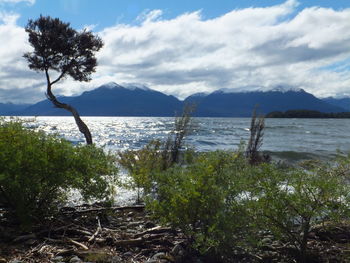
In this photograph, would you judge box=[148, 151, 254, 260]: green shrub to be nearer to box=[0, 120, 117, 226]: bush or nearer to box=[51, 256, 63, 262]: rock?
box=[51, 256, 63, 262]: rock

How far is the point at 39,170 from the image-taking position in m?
5.10

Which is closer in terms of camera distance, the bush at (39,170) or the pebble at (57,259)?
the pebble at (57,259)

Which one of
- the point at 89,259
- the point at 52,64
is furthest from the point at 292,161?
the point at 89,259

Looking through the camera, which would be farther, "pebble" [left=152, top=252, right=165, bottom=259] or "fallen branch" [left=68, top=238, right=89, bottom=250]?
"fallen branch" [left=68, top=238, right=89, bottom=250]

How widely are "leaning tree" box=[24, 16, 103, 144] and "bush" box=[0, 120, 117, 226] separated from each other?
9.39 m

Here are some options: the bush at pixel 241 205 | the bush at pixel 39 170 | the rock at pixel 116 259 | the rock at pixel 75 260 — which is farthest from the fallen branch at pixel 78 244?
the bush at pixel 241 205

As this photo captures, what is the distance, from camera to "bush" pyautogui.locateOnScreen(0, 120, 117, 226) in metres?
4.89

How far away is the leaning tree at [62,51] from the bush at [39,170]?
939 centimetres

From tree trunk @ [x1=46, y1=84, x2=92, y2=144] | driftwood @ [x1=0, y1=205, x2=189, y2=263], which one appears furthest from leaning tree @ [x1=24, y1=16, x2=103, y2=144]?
driftwood @ [x1=0, y1=205, x2=189, y2=263]

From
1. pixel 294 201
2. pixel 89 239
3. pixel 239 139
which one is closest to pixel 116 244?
pixel 89 239

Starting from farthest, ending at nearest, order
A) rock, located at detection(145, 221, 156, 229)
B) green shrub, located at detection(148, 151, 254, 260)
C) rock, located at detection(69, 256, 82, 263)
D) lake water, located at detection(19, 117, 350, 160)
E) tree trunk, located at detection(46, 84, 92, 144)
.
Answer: lake water, located at detection(19, 117, 350, 160)
tree trunk, located at detection(46, 84, 92, 144)
rock, located at detection(145, 221, 156, 229)
rock, located at detection(69, 256, 82, 263)
green shrub, located at detection(148, 151, 254, 260)

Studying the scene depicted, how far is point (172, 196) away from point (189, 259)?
3.03 ft

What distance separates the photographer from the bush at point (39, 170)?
489cm

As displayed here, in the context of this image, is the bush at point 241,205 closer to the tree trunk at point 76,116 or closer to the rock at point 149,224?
the rock at point 149,224
